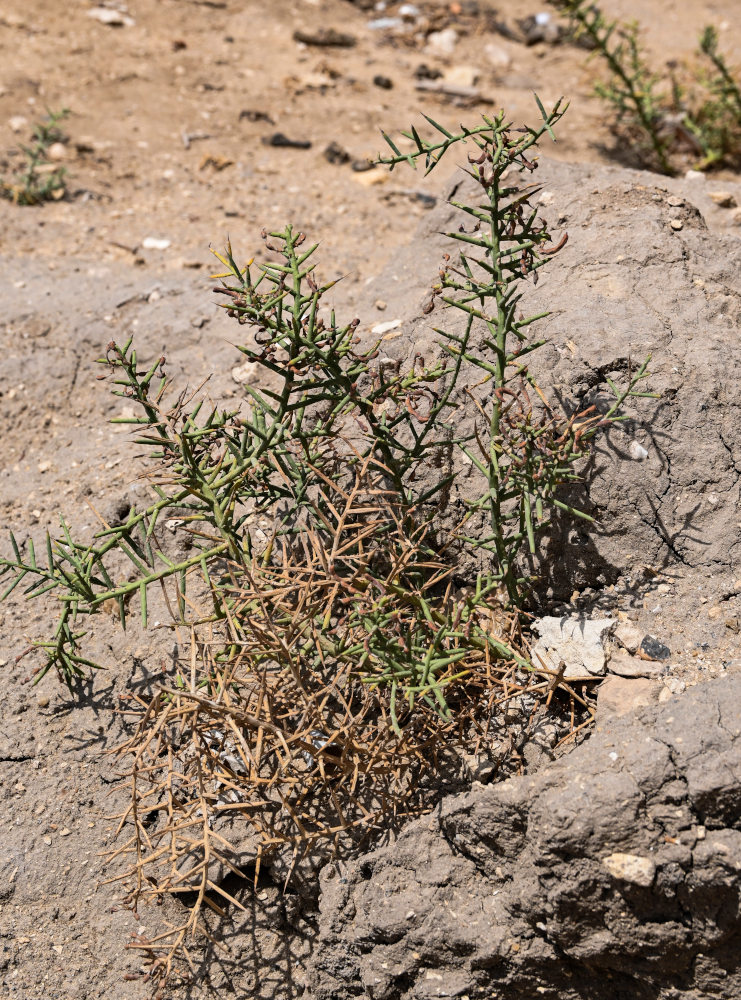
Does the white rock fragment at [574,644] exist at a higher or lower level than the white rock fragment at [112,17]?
lower

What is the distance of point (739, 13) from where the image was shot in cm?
540

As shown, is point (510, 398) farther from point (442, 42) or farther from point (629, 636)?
point (442, 42)

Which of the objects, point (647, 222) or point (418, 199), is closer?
point (647, 222)

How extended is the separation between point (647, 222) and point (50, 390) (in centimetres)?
202

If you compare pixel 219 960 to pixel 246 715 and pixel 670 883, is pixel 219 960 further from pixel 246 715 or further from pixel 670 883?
pixel 670 883

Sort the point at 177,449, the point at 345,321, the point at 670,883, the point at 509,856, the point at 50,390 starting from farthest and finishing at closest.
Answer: the point at 50,390 < the point at 345,321 < the point at 177,449 < the point at 509,856 < the point at 670,883

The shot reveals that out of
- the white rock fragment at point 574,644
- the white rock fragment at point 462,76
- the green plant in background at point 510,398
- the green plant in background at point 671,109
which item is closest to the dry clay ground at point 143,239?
the white rock fragment at point 462,76

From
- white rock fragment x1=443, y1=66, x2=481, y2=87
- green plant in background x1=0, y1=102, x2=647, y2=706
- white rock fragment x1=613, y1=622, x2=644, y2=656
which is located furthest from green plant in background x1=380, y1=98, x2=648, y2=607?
white rock fragment x1=443, y1=66, x2=481, y2=87

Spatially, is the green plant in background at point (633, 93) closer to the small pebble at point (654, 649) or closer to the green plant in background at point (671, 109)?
A: the green plant in background at point (671, 109)

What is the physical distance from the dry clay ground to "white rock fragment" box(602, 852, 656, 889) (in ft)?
1.45

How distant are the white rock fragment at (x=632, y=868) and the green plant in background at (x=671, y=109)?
3538mm

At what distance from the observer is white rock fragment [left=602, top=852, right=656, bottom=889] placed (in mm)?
1598

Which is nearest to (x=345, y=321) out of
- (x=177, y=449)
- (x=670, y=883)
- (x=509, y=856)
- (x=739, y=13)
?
(x=177, y=449)

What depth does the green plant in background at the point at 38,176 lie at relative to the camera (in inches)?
152
